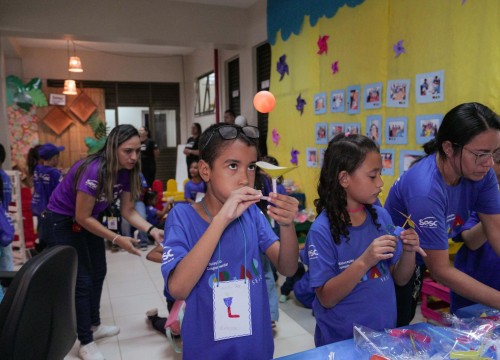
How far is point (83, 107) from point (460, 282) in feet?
31.3

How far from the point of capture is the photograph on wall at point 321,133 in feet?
14.0

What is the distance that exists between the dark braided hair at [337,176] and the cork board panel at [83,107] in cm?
914

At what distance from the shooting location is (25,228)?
514 centimetres

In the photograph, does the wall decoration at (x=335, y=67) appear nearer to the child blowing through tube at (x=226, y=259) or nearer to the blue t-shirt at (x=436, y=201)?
the blue t-shirt at (x=436, y=201)

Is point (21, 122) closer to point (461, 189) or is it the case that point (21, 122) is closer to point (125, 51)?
point (125, 51)

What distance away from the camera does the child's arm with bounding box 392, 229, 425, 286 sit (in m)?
1.23

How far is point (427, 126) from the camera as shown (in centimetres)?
299

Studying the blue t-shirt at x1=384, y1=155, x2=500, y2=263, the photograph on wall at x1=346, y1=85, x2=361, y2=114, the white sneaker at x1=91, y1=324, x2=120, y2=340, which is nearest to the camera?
the blue t-shirt at x1=384, y1=155, x2=500, y2=263

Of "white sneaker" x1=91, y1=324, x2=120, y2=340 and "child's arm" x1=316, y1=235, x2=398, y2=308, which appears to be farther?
"white sneaker" x1=91, y1=324, x2=120, y2=340

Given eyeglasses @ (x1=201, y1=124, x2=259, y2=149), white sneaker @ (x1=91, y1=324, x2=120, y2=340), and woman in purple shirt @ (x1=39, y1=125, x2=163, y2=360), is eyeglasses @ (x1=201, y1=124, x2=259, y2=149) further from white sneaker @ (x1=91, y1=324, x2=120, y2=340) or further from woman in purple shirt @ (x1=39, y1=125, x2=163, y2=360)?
white sneaker @ (x1=91, y1=324, x2=120, y2=340)

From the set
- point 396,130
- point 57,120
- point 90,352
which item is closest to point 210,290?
point 90,352

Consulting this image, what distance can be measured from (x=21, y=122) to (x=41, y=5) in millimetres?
4204

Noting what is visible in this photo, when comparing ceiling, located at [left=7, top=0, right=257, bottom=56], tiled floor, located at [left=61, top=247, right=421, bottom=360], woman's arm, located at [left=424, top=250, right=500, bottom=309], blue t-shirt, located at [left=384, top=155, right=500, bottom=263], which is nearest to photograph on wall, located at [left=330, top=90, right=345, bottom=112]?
tiled floor, located at [left=61, top=247, right=421, bottom=360]

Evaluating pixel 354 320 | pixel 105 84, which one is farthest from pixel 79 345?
pixel 105 84
